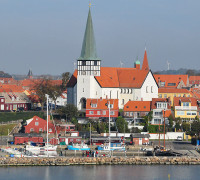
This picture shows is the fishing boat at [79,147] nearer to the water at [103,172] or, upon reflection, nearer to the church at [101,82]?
the water at [103,172]

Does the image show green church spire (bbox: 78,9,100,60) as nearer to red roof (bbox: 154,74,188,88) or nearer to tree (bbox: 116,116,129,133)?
tree (bbox: 116,116,129,133)

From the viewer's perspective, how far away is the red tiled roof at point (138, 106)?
76125 millimetres

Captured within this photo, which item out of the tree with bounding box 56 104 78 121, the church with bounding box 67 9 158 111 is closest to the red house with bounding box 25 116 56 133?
the tree with bounding box 56 104 78 121

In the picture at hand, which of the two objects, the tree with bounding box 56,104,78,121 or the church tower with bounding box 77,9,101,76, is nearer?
the tree with bounding box 56,104,78,121

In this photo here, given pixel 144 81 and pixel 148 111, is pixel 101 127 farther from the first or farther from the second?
pixel 144 81

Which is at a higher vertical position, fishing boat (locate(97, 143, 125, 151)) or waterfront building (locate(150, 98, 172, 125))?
waterfront building (locate(150, 98, 172, 125))

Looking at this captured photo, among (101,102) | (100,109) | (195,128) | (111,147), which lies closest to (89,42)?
(101,102)

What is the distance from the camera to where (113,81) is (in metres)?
82.9

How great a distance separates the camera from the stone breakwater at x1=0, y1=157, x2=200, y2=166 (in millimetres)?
56344

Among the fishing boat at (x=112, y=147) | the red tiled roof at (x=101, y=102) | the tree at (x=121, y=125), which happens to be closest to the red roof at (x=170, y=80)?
the red tiled roof at (x=101, y=102)

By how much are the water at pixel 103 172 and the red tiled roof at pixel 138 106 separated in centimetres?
1998

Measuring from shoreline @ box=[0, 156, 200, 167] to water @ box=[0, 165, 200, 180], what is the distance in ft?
2.41

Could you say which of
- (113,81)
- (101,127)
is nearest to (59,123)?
(101,127)

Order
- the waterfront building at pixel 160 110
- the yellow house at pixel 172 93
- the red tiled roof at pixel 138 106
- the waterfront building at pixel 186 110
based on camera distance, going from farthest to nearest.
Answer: the yellow house at pixel 172 93, the red tiled roof at pixel 138 106, the waterfront building at pixel 186 110, the waterfront building at pixel 160 110
